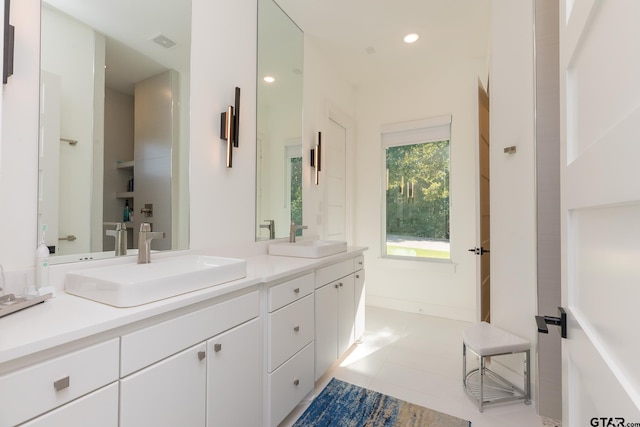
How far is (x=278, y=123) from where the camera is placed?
2447 millimetres

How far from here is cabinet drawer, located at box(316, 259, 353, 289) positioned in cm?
198

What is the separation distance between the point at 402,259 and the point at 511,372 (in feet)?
5.98

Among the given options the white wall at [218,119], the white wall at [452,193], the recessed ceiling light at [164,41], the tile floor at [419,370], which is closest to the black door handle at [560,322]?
the tile floor at [419,370]

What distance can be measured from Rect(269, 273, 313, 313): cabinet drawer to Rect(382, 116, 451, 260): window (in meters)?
2.23

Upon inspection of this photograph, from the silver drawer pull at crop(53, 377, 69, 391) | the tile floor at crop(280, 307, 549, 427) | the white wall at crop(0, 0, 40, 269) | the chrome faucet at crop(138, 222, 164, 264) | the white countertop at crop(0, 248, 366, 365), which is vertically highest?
the white wall at crop(0, 0, 40, 269)

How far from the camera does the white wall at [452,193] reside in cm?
328

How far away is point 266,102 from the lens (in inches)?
91.0

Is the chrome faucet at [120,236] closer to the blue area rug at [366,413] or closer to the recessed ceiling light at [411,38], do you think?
the blue area rug at [366,413]

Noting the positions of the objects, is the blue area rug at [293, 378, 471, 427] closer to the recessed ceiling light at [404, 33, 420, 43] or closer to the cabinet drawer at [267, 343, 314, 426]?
the cabinet drawer at [267, 343, 314, 426]

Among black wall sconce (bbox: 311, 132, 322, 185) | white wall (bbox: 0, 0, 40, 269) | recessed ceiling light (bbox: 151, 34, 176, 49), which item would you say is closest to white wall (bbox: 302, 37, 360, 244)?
black wall sconce (bbox: 311, 132, 322, 185)

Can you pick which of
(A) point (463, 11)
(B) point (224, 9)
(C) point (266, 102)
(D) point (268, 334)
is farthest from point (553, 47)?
(D) point (268, 334)

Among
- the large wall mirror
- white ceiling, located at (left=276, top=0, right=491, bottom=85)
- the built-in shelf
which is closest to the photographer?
the large wall mirror

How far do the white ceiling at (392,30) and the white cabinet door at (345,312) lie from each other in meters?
2.28

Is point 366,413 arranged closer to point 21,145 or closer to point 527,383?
Result: point 527,383
